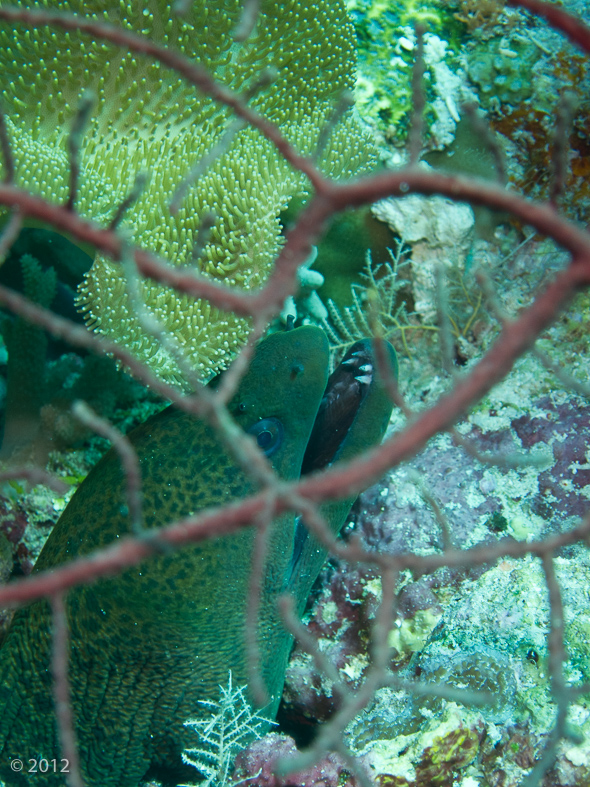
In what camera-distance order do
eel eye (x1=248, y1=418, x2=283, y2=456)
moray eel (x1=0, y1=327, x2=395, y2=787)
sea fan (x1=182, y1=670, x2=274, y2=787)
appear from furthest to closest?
eel eye (x1=248, y1=418, x2=283, y2=456)
moray eel (x1=0, y1=327, x2=395, y2=787)
sea fan (x1=182, y1=670, x2=274, y2=787)

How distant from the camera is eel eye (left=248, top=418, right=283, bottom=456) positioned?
8.05 feet

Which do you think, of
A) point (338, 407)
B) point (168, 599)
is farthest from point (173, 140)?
point (168, 599)

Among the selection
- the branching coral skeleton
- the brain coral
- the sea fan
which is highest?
the brain coral

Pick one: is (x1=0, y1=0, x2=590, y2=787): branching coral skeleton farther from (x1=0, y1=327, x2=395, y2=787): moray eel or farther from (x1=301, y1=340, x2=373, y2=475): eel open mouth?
(x1=301, y1=340, x2=373, y2=475): eel open mouth

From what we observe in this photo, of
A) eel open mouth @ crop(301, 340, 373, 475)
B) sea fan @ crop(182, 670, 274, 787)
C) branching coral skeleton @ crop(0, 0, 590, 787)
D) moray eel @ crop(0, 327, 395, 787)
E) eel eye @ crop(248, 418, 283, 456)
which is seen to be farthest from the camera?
eel open mouth @ crop(301, 340, 373, 475)

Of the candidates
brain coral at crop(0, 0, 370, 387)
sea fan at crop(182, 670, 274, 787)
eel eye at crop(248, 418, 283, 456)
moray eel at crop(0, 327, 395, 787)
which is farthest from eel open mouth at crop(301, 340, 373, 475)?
sea fan at crop(182, 670, 274, 787)

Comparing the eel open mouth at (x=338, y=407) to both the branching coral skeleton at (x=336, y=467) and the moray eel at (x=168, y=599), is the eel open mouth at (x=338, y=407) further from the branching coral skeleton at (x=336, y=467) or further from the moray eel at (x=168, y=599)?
the branching coral skeleton at (x=336, y=467)

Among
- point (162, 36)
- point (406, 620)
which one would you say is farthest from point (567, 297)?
point (162, 36)

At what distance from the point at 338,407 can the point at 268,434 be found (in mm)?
559

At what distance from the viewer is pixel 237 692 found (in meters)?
2.34

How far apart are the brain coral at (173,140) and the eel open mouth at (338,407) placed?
0.60 metres

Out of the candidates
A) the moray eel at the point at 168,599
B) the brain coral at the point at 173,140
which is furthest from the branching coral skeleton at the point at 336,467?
the brain coral at the point at 173,140

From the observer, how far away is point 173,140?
297 centimetres

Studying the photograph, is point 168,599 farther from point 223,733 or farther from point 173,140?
point 173,140
